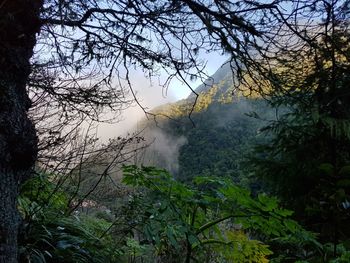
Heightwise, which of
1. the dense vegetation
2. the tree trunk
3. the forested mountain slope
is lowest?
the forested mountain slope

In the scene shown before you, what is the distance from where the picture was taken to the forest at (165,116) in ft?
5.47

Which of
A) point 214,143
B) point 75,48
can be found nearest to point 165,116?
point 75,48

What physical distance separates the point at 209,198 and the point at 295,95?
141 centimetres

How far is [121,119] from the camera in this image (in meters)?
4.80

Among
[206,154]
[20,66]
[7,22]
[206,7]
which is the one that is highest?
[7,22]

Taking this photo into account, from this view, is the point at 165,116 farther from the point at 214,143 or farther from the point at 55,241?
the point at 214,143

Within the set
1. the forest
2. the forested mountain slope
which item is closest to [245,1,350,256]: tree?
the forest

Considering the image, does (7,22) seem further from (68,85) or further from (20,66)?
(68,85)

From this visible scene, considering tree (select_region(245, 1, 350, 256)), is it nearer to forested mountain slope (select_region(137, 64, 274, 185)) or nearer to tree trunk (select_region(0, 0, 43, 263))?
tree trunk (select_region(0, 0, 43, 263))

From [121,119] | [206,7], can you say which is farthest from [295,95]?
[121,119]

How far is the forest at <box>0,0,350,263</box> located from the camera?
5.47ft

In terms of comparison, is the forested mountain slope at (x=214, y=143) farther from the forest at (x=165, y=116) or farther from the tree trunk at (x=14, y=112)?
the tree trunk at (x=14, y=112)

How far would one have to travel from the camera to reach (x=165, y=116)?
2990 millimetres

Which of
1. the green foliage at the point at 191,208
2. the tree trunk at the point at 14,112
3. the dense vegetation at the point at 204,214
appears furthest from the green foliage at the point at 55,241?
the green foliage at the point at 191,208
